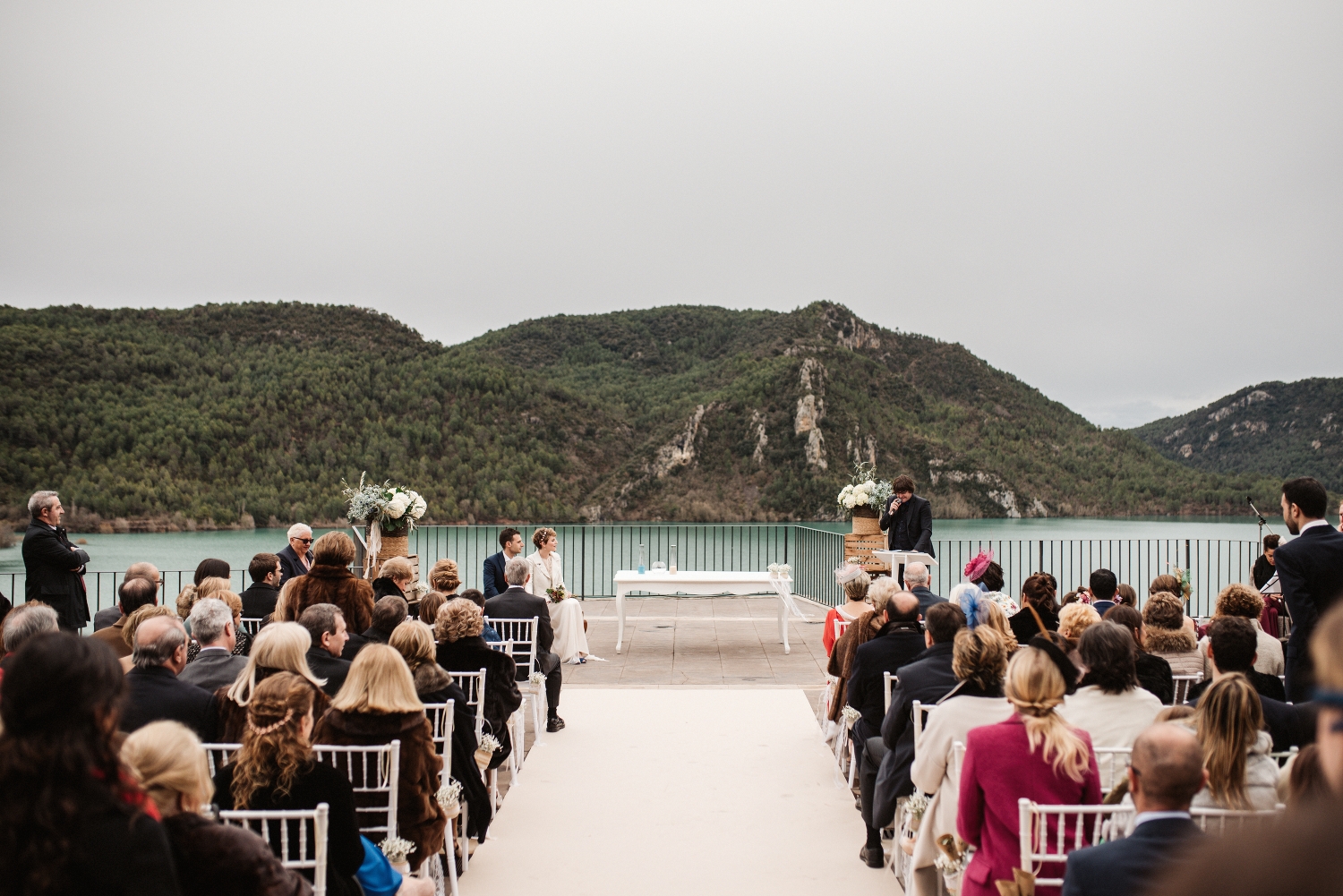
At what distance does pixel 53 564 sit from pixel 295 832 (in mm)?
4905

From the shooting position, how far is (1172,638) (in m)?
4.52

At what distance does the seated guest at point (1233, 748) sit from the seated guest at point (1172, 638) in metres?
2.21

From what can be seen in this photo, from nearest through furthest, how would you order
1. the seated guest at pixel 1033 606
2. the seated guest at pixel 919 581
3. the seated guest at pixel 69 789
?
the seated guest at pixel 69 789 < the seated guest at pixel 1033 606 < the seated guest at pixel 919 581

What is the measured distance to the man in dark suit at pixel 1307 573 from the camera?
399 cm

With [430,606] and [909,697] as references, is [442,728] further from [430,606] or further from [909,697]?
[909,697]

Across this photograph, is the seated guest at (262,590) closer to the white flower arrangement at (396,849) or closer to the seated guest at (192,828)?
the white flower arrangement at (396,849)

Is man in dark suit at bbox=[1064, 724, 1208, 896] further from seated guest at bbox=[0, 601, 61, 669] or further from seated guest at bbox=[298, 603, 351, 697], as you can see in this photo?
seated guest at bbox=[0, 601, 61, 669]

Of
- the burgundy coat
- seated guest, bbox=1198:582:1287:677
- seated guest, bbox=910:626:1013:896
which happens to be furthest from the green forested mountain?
the burgundy coat

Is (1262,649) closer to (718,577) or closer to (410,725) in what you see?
(410,725)

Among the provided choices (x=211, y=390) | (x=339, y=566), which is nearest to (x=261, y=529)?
(x=211, y=390)

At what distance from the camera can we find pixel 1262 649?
4.59 metres

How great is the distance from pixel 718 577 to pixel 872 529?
74.4 inches

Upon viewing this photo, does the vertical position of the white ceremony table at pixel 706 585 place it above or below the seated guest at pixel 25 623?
below

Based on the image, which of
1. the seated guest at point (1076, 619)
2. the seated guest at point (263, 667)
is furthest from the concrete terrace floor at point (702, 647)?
the seated guest at point (263, 667)
